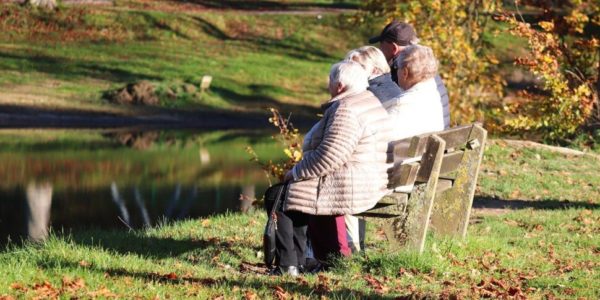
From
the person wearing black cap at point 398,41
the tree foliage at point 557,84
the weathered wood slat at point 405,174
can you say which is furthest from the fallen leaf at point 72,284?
the tree foliage at point 557,84

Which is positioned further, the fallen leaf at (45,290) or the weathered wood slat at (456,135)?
the weathered wood slat at (456,135)

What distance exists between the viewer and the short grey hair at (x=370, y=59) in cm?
780

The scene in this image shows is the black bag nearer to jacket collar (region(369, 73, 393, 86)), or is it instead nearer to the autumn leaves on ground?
the autumn leaves on ground

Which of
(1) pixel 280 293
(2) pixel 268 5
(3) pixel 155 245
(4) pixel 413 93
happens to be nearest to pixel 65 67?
(2) pixel 268 5

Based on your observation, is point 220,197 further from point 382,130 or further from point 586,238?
point 382,130

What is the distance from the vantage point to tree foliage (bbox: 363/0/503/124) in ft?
57.3

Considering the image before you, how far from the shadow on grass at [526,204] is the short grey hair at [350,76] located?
14.6 feet

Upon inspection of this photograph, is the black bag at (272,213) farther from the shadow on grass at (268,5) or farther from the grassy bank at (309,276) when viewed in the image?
the shadow on grass at (268,5)

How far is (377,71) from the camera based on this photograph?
26.4 feet

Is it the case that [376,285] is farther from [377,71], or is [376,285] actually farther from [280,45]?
[280,45]

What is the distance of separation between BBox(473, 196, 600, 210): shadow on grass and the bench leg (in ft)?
9.90

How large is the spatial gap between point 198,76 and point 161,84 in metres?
2.47

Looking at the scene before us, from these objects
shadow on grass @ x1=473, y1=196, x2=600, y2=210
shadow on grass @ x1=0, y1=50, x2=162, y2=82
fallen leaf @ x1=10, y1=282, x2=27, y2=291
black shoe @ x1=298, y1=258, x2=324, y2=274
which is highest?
fallen leaf @ x1=10, y1=282, x2=27, y2=291

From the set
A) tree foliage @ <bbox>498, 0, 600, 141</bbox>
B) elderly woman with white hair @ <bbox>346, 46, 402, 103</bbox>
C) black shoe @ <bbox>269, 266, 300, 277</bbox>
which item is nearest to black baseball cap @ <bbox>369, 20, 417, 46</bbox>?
elderly woman with white hair @ <bbox>346, 46, 402, 103</bbox>
